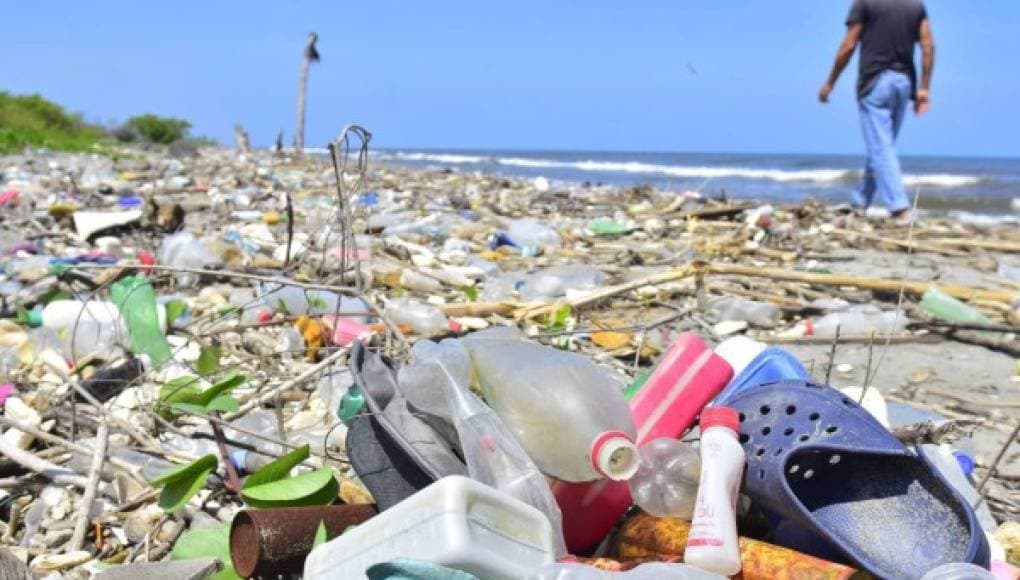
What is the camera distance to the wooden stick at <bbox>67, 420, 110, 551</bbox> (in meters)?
1.53

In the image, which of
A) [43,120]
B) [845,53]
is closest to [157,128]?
[43,120]

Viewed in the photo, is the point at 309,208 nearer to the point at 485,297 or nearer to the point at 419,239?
the point at 419,239

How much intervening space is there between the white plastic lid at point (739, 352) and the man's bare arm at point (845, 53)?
6.10m

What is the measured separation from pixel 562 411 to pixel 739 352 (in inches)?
18.9

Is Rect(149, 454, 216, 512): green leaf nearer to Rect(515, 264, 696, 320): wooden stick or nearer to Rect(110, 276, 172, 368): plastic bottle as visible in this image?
Rect(110, 276, 172, 368): plastic bottle

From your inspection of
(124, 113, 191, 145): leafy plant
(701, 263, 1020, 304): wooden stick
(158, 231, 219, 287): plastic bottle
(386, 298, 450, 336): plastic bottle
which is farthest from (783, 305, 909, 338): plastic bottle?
(124, 113, 191, 145): leafy plant

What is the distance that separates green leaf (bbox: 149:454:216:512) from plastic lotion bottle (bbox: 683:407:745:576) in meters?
0.75

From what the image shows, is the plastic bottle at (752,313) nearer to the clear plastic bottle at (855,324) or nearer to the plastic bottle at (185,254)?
the clear plastic bottle at (855,324)

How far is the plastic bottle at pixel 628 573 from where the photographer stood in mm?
1127

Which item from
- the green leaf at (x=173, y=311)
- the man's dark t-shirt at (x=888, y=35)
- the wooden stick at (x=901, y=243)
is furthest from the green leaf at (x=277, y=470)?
the man's dark t-shirt at (x=888, y=35)

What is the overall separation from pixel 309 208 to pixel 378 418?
5.27 meters

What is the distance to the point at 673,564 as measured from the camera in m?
1.20

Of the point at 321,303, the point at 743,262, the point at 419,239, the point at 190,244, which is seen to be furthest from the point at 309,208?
the point at 321,303

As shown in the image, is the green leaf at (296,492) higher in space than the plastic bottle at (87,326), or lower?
higher
